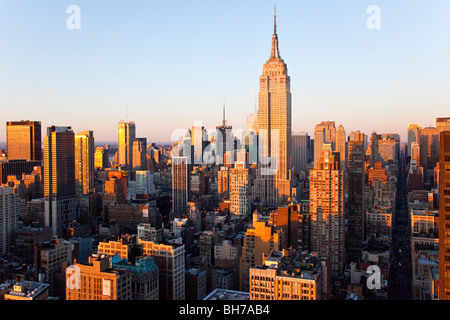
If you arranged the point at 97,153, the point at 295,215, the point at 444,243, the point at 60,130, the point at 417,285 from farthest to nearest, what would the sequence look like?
the point at 97,153 < the point at 60,130 < the point at 295,215 < the point at 417,285 < the point at 444,243

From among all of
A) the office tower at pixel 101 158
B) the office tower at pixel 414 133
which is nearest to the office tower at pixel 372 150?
the office tower at pixel 414 133

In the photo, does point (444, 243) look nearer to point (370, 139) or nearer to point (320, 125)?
point (320, 125)

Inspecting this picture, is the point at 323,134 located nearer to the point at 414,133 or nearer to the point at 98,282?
the point at 414,133

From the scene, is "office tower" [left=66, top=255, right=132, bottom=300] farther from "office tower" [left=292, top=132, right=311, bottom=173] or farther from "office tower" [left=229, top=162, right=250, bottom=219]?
"office tower" [left=292, top=132, right=311, bottom=173]

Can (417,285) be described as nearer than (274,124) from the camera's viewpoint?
Yes

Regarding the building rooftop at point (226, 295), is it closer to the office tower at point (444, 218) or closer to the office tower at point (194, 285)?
the office tower at point (194, 285)
